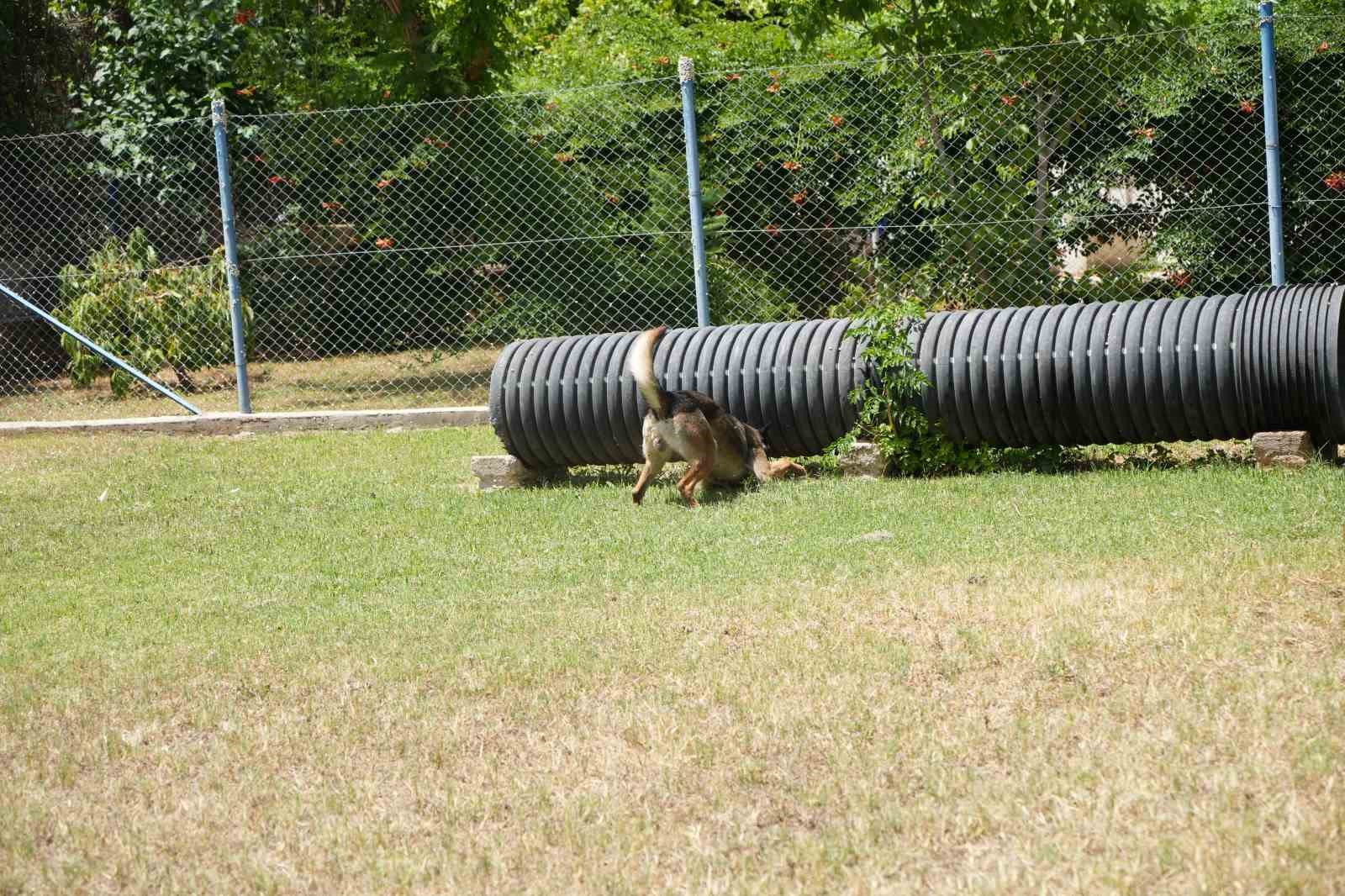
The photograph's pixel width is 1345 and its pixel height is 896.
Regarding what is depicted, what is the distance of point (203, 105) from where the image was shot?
17000 mm

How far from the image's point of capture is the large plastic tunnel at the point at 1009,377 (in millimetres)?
8273

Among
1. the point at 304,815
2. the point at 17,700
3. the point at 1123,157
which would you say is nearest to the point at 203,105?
the point at 1123,157

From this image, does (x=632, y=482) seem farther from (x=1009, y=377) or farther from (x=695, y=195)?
(x=695, y=195)

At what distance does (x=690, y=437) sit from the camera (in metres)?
8.61

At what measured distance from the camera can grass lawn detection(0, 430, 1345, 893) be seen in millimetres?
3838

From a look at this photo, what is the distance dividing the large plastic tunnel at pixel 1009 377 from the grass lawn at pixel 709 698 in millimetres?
439

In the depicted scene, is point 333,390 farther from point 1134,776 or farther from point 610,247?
point 1134,776

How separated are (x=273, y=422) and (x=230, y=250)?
1.45m

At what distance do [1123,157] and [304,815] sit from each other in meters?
8.81

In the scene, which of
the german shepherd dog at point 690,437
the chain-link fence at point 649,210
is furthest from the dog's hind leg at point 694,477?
the chain-link fence at point 649,210

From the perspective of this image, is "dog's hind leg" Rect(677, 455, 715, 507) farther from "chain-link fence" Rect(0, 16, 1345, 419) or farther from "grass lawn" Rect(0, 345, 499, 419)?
"grass lawn" Rect(0, 345, 499, 419)

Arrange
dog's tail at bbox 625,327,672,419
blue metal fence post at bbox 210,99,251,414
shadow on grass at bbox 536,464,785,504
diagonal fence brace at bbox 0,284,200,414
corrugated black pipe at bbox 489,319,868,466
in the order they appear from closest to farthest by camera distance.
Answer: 1. dog's tail at bbox 625,327,672,419
2. shadow on grass at bbox 536,464,785,504
3. corrugated black pipe at bbox 489,319,868,466
4. blue metal fence post at bbox 210,99,251,414
5. diagonal fence brace at bbox 0,284,200,414

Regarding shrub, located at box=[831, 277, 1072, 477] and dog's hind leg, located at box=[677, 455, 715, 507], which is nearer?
dog's hind leg, located at box=[677, 455, 715, 507]

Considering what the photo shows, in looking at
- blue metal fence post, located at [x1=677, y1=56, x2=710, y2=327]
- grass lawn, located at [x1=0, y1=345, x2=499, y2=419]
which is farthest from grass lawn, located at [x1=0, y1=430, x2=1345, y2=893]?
grass lawn, located at [x1=0, y1=345, x2=499, y2=419]
